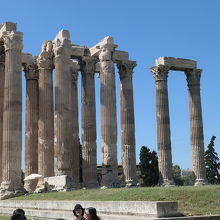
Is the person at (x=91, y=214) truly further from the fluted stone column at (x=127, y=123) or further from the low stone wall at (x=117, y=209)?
the fluted stone column at (x=127, y=123)

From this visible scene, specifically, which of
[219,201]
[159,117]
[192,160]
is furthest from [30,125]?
[219,201]

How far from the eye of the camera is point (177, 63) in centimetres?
5844

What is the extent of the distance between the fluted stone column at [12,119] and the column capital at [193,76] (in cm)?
2462

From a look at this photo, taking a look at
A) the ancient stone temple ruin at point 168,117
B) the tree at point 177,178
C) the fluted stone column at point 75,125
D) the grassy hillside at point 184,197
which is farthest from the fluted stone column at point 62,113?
the tree at point 177,178

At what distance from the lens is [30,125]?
5081cm

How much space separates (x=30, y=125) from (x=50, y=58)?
306 inches

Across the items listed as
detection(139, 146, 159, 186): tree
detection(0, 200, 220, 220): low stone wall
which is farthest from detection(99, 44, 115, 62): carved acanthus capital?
detection(139, 146, 159, 186): tree

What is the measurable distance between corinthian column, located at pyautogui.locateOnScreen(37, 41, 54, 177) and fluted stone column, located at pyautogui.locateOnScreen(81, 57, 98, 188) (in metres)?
4.12

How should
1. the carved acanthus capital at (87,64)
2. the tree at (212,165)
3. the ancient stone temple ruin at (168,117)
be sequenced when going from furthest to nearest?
the tree at (212,165), the ancient stone temple ruin at (168,117), the carved acanthus capital at (87,64)

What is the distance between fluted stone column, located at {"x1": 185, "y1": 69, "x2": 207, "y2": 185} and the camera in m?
56.6

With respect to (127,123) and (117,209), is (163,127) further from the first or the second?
(117,209)

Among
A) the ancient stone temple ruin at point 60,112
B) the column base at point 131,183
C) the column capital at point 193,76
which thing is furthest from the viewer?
the column capital at point 193,76

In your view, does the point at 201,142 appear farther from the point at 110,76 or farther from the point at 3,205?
the point at 3,205

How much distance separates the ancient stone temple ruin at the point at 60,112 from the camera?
4203cm
